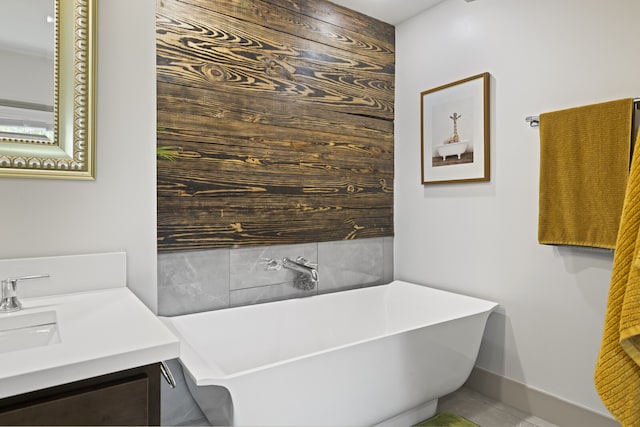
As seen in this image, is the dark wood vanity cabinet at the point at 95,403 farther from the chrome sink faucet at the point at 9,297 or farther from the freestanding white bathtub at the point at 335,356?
the chrome sink faucet at the point at 9,297

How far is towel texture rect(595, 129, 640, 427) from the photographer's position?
1.19 meters

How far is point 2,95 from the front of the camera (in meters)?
1.45

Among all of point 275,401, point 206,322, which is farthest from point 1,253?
point 275,401

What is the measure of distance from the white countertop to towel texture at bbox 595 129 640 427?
1327mm

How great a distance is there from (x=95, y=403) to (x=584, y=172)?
6.87ft

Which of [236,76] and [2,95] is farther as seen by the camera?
[236,76]

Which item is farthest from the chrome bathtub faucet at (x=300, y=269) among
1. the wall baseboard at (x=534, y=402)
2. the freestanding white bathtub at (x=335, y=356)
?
the wall baseboard at (x=534, y=402)

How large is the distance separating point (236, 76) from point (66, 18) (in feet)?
2.74

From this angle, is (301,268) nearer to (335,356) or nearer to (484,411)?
(335,356)

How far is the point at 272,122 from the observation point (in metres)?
2.32

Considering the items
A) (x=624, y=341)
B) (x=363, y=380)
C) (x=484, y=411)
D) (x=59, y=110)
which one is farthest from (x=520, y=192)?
(x=59, y=110)

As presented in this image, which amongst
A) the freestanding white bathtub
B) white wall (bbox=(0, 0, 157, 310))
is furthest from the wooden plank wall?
the freestanding white bathtub

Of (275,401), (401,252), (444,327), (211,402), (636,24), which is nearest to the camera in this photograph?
(275,401)

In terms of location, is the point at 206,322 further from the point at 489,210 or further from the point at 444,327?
the point at 489,210
